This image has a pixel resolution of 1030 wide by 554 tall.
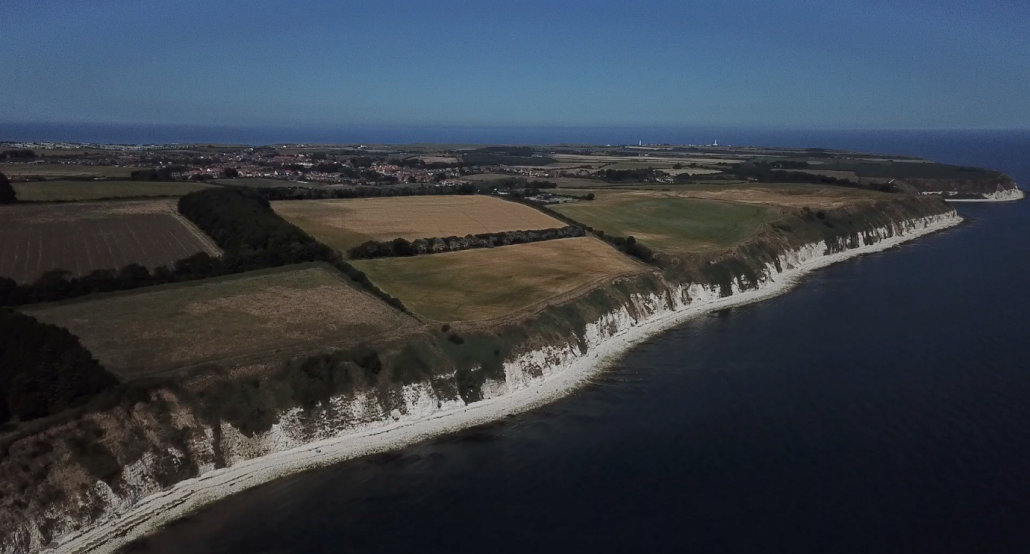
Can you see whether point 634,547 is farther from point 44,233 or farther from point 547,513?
point 44,233

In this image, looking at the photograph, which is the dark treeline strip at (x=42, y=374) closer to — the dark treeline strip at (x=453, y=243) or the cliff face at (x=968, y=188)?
the dark treeline strip at (x=453, y=243)

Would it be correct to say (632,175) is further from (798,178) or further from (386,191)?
(386,191)

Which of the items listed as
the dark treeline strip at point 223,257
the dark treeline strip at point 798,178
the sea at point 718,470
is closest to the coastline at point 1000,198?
the dark treeline strip at point 798,178

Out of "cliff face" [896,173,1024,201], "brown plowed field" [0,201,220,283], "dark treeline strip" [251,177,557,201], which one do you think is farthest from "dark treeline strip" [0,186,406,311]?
"cliff face" [896,173,1024,201]

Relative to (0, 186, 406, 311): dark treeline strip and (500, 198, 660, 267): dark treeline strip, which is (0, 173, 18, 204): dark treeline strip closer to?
(0, 186, 406, 311): dark treeline strip

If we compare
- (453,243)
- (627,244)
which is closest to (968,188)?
(627,244)

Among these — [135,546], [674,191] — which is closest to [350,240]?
[135,546]
